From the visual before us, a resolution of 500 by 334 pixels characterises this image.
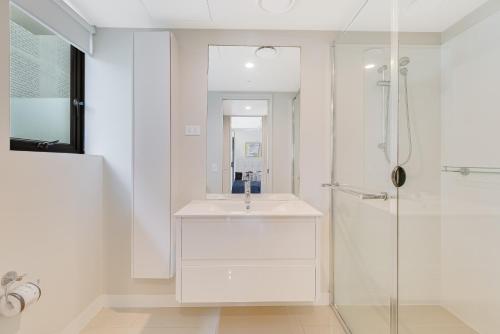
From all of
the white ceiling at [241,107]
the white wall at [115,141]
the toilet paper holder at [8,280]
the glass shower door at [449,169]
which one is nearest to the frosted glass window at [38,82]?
the white wall at [115,141]

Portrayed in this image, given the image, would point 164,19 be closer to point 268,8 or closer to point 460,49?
point 268,8

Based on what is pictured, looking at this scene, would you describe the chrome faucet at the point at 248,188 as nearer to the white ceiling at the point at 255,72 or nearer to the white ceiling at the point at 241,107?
the white ceiling at the point at 241,107

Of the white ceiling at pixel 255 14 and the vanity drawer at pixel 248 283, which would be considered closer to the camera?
the white ceiling at pixel 255 14

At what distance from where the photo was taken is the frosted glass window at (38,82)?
163 cm

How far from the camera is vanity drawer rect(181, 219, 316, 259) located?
1722 mm

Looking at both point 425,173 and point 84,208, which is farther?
point 84,208

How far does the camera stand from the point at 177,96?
2199 millimetres

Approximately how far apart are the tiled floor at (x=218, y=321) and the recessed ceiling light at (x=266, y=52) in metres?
2.05

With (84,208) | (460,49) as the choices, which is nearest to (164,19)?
(84,208)

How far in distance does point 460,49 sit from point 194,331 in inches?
98.3

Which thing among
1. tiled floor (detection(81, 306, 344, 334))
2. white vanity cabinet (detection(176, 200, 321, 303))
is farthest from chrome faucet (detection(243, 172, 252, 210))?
tiled floor (detection(81, 306, 344, 334))

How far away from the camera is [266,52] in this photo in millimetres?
2254

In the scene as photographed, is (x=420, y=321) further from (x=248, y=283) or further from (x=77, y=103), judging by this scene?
(x=77, y=103)

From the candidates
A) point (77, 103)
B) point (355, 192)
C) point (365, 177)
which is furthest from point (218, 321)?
point (77, 103)
